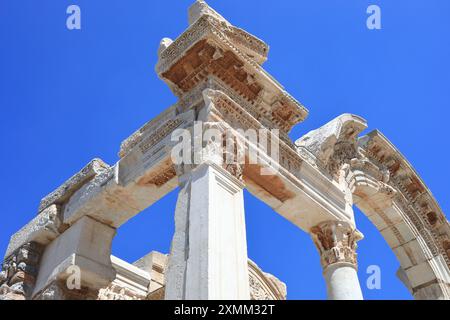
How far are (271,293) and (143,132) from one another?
5.92m

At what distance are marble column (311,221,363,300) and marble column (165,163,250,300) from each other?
225 centimetres

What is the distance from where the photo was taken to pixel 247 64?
805 centimetres

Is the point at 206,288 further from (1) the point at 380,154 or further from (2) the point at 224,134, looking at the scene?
(1) the point at 380,154

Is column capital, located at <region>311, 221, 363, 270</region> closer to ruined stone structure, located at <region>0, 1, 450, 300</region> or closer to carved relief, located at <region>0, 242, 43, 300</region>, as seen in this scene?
ruined stone structure, located at <region>0, 1, 450, 300</region>

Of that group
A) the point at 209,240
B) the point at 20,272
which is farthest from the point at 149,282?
the point at 209,240

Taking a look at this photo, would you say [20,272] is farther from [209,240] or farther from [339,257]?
[339,257]

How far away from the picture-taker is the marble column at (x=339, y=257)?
8090 millimetres

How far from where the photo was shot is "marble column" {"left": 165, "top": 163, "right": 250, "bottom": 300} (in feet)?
18.6

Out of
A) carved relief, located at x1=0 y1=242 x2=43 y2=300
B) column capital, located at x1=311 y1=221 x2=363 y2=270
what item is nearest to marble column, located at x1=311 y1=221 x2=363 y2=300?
column capital, located at x1=311 y1=221 x2=363 y2=270

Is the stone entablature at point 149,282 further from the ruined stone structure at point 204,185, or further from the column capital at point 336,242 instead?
the column capital at point 336,242

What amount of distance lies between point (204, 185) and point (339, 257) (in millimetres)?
2868

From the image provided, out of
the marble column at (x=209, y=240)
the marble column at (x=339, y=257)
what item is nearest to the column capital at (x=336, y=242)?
the marble column at (x=339, y=257)
